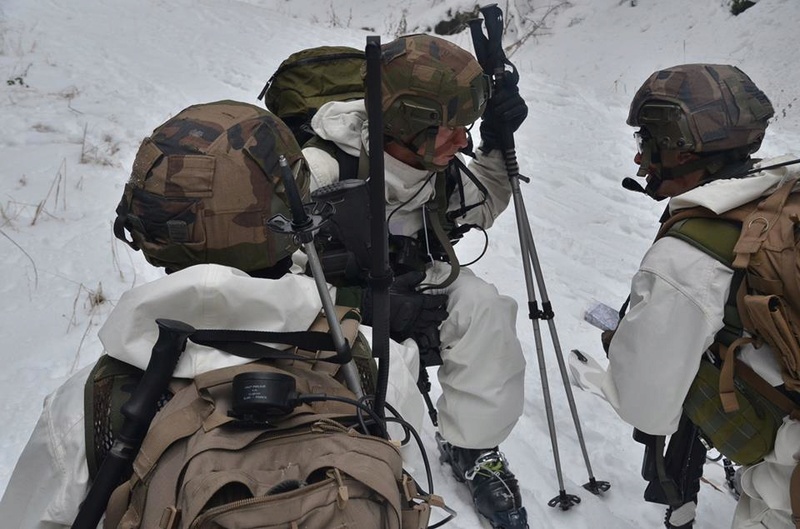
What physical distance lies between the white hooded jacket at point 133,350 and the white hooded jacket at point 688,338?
1.36 m

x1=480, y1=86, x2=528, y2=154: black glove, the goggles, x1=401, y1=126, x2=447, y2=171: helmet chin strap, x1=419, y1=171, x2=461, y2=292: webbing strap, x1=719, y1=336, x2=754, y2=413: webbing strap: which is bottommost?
x1=419, y1=171, x2=461, y2=292: webbing strap

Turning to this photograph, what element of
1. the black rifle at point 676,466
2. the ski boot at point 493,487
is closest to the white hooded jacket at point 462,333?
the ski boot at point 493,487

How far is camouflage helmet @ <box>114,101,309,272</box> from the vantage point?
1.95 meters

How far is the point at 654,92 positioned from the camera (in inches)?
114

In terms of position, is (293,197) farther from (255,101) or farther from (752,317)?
(255,101)

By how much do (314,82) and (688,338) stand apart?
2.38 metres

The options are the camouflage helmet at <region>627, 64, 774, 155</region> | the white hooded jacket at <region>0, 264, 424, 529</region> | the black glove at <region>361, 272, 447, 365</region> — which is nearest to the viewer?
the white hooded jacket at <region>0, 264, 424, 529</region>

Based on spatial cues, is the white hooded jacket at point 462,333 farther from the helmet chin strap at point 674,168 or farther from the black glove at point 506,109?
the helmet chin strap at point 674,168

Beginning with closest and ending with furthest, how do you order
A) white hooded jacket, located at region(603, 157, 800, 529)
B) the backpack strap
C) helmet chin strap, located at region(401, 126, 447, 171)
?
the backpack strap
white hooded jacket, located at region(603, 157, 800, 529)
helmet chin strap, located at region(401, 126, 447, 171)

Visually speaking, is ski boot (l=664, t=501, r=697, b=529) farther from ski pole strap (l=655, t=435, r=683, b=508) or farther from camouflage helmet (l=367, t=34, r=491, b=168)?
camouflage helmet (l=367, t=34, r=491, b=168)

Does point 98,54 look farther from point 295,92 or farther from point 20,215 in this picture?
point 295,92

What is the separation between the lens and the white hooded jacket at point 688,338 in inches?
87.4

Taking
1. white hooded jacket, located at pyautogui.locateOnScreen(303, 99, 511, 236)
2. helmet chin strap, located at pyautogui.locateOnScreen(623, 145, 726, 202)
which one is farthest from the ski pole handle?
helmet chin strap, located at pyautogui.locateOnScreen(623, 145, 726, 202)

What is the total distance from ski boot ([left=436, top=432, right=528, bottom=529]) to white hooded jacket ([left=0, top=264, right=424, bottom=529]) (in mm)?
1827
